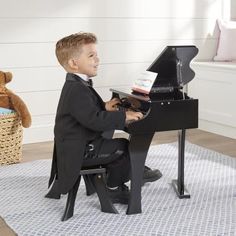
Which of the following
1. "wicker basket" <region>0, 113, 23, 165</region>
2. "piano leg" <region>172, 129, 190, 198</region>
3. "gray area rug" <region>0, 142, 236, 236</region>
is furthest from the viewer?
"wicker basket" <region>0, 113, 23, 165</region>

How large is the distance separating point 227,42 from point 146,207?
8.07 feet

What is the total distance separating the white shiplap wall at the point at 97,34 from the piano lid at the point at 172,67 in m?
1.59

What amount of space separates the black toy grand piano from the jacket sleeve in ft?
0.24

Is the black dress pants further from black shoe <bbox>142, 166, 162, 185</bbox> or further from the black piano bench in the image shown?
black shoe <bbox>142, 166, 162, 185</bbox>

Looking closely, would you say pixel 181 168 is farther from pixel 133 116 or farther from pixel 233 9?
pixel 233 9

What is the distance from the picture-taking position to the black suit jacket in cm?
231

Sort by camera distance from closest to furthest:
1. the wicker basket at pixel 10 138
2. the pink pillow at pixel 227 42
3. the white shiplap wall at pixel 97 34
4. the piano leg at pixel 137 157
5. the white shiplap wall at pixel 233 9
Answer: the piano leg at pixel 137 157 → the wicker basket at pixel 10 138 → the white shiplap wall at pixel 97 34 → the pink pillow at pixel 227 42 → the white shiplap wall at pixel 233 9

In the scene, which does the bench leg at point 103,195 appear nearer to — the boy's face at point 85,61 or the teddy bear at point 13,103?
the boy's face at point 85,61

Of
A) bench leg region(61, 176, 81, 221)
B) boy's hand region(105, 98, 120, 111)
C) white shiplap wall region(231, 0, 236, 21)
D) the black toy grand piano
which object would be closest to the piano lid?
the black toy grand piano

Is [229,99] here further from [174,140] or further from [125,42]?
[125,42]

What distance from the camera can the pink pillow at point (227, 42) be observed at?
177 inches

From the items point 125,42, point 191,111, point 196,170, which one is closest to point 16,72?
point 125,42

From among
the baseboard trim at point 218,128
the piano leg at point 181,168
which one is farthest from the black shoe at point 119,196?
the baseboard trim at point 218,128

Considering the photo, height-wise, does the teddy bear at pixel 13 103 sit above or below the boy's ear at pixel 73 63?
below
